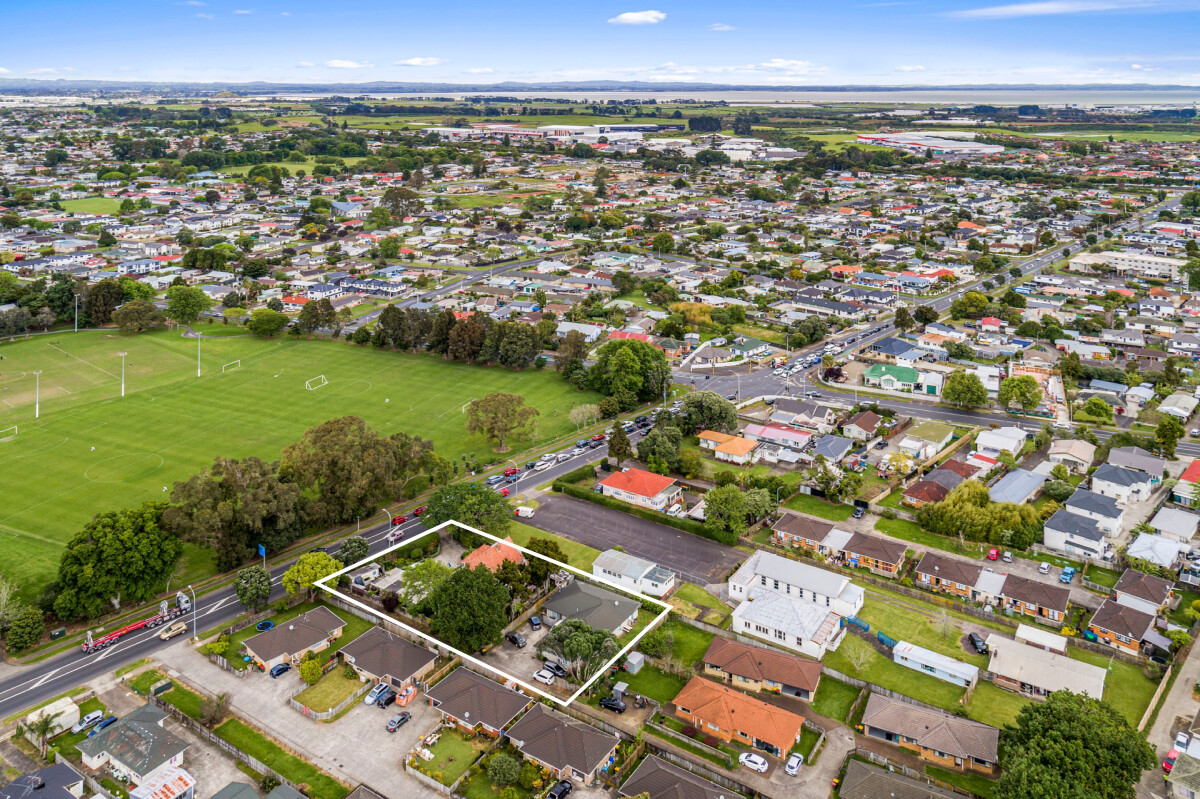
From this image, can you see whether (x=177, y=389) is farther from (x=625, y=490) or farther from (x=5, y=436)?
(x=625, y=490)

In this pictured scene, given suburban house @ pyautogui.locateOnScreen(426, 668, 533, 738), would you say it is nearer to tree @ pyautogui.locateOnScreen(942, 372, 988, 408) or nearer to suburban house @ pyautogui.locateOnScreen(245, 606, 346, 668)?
suburban house @ pyautogui.locateOnScreen(245, 606, 346, 668)

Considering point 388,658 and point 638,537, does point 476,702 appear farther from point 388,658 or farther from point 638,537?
point 638,537

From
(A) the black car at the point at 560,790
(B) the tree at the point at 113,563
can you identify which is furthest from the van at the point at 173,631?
(A) the black car at the point at 560,790

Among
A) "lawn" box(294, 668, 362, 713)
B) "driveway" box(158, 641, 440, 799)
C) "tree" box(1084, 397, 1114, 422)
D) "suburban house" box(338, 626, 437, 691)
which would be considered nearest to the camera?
"driveway" box(158, 641, 440, 799)

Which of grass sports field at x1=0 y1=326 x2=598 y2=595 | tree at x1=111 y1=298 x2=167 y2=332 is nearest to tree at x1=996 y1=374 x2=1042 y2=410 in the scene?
grass sports field at x1=0 y1=326 x2=598 y2=595

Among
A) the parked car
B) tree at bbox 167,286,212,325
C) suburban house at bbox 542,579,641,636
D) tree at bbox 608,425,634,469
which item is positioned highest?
tree at bbox 167,286,212,325

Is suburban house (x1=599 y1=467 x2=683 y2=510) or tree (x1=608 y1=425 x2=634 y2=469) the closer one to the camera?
suburban house (x1=599 y1=467 x2=683 y2=510)

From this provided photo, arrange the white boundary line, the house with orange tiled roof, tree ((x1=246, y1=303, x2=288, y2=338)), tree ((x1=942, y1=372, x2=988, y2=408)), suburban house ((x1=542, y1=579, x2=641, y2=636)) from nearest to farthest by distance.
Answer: the white boundary line < suburban house ((x1=542, y1=579, x2=641, y2=636)) < the house with orange tiled roof < tree ((x1=942, y1=372, x2=988, y2=408)) < tree ((x1=246, y1=303, x2=288, y2=338))
